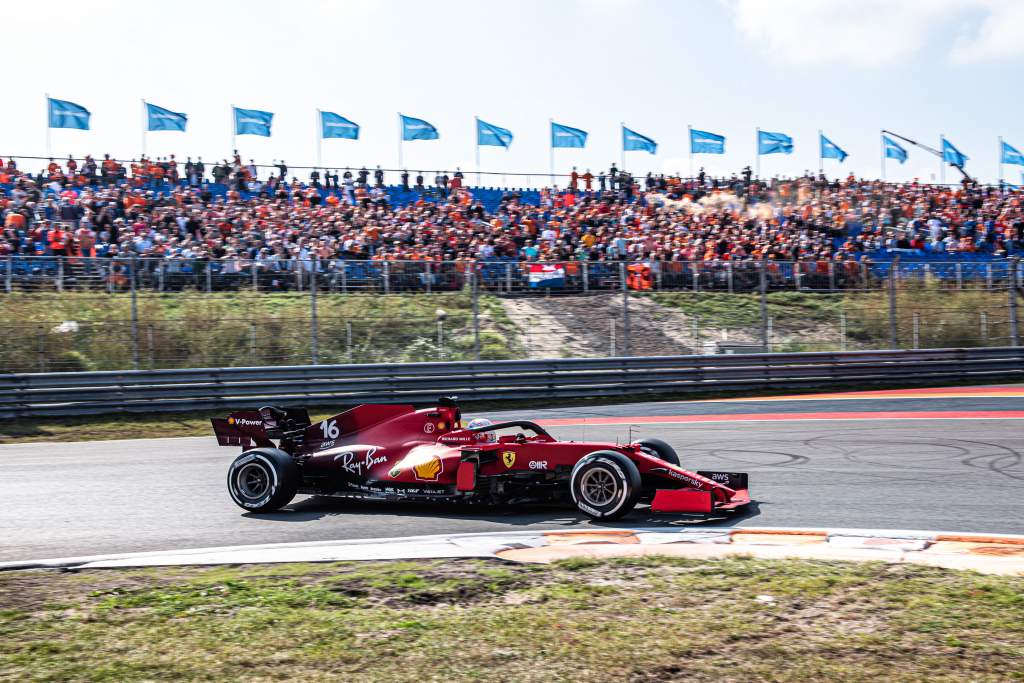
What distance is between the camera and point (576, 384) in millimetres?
17938

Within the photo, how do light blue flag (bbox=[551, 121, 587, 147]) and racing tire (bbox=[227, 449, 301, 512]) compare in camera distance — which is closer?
racing tire (bbox=[227, 449, 301, 512])

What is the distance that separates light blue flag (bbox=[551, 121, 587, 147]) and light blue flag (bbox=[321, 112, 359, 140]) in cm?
752

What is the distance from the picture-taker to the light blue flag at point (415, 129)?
3628 centimetres

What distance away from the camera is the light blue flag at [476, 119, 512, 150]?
121 ft

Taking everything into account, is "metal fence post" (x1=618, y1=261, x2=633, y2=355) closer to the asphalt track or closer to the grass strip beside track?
the asphalt track

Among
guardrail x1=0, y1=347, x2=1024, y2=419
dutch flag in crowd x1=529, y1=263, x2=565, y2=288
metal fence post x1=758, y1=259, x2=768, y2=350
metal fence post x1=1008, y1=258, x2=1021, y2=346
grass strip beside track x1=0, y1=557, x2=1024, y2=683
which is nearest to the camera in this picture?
grass strip beside track x1=0, y1=557, x2=1024, y2=683

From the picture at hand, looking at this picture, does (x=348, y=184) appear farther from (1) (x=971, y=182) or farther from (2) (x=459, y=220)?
(1) (x=971, y=182)

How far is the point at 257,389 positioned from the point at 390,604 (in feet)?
38.9

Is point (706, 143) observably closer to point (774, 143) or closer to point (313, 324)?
point (774, 143)

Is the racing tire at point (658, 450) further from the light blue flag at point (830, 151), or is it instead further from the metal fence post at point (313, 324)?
the light blue flag at point (830, 151)

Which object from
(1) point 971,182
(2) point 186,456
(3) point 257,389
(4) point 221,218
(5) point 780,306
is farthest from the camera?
(1) point 971,182

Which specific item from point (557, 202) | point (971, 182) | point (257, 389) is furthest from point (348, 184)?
point (971, 182)

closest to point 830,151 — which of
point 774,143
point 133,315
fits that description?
point 774,143

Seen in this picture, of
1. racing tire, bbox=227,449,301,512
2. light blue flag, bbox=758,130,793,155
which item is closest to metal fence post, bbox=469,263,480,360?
racing tire, bbox=227,449,301,512
